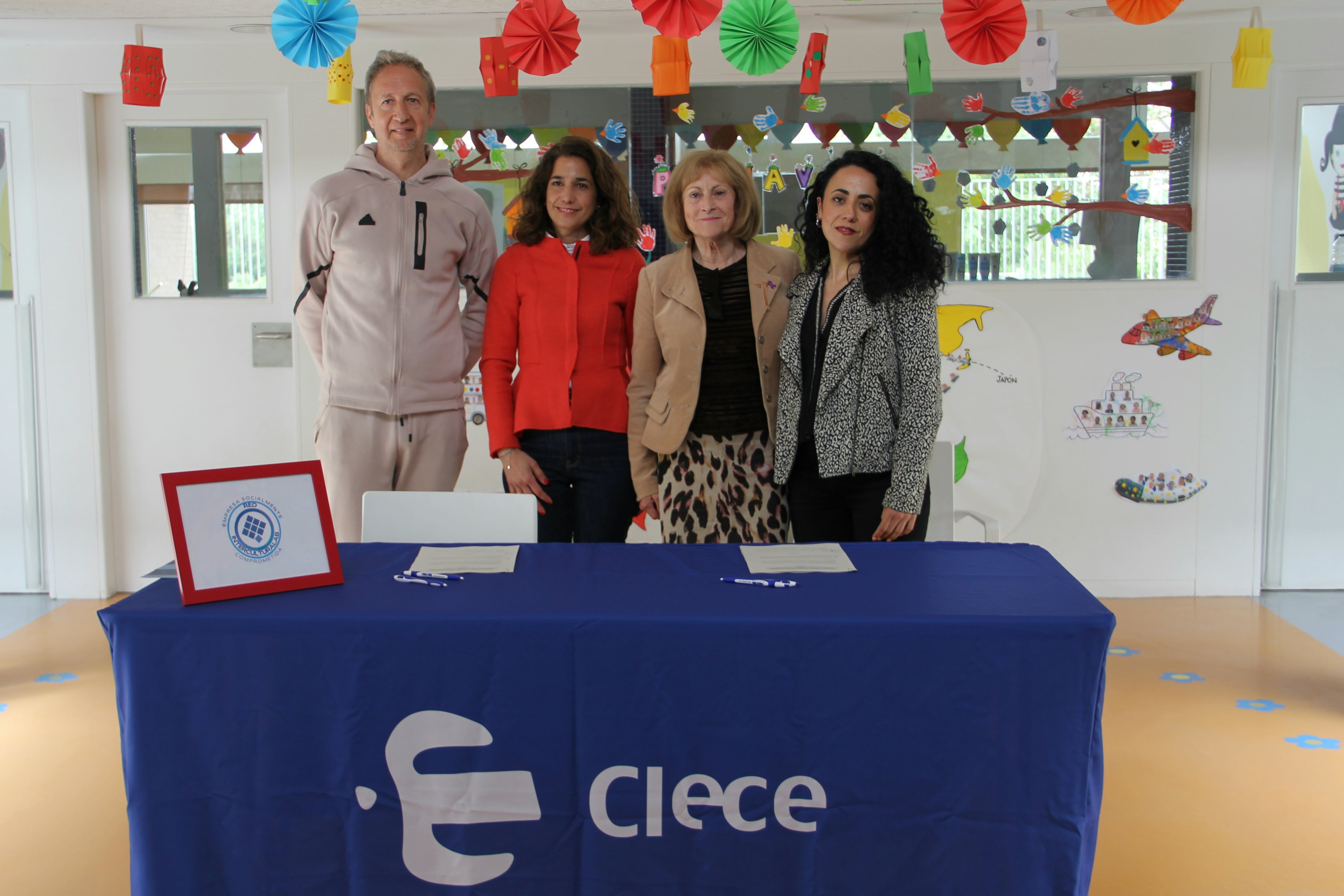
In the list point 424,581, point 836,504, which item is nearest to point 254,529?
point 424,581

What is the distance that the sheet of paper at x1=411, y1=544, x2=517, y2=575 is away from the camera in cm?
153

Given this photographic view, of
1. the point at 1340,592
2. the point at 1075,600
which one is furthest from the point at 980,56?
the point at 1340,592

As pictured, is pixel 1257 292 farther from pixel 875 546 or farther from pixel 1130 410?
pixel 875 546

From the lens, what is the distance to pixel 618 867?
4.37ft

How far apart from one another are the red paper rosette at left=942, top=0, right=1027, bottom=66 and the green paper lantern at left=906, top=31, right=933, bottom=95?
63 cm

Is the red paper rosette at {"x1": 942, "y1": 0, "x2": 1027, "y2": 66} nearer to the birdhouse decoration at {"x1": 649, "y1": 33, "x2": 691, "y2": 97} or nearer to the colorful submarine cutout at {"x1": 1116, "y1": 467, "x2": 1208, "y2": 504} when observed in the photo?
the birdhouse decoration at {"x1": 649, "y1": 33, "x2": 691, "y2": 97}

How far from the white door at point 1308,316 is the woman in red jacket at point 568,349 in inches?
118

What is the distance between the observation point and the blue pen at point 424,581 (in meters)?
1.45

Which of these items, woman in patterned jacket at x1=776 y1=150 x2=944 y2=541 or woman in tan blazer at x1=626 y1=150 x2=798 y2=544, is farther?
woman in tan blazer at x1=626 y1=150 x2=798 y2=544

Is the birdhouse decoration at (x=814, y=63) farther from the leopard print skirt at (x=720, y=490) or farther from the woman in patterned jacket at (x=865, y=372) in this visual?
the leopard print skirt at (x=720, y=490)

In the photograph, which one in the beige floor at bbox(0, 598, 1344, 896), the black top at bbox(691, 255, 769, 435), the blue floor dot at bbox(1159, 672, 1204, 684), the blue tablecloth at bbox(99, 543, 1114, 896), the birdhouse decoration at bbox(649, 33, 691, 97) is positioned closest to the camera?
the blue tablecloth at bbox(99, 543, 1114, 896)

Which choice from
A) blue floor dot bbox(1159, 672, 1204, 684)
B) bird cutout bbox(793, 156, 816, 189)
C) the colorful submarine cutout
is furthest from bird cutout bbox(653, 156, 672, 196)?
blue floor dot bbox(1159, 672, 1204, 684)

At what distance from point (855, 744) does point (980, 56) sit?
1.65 meters

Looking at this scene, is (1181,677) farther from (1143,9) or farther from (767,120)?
(767,120)
